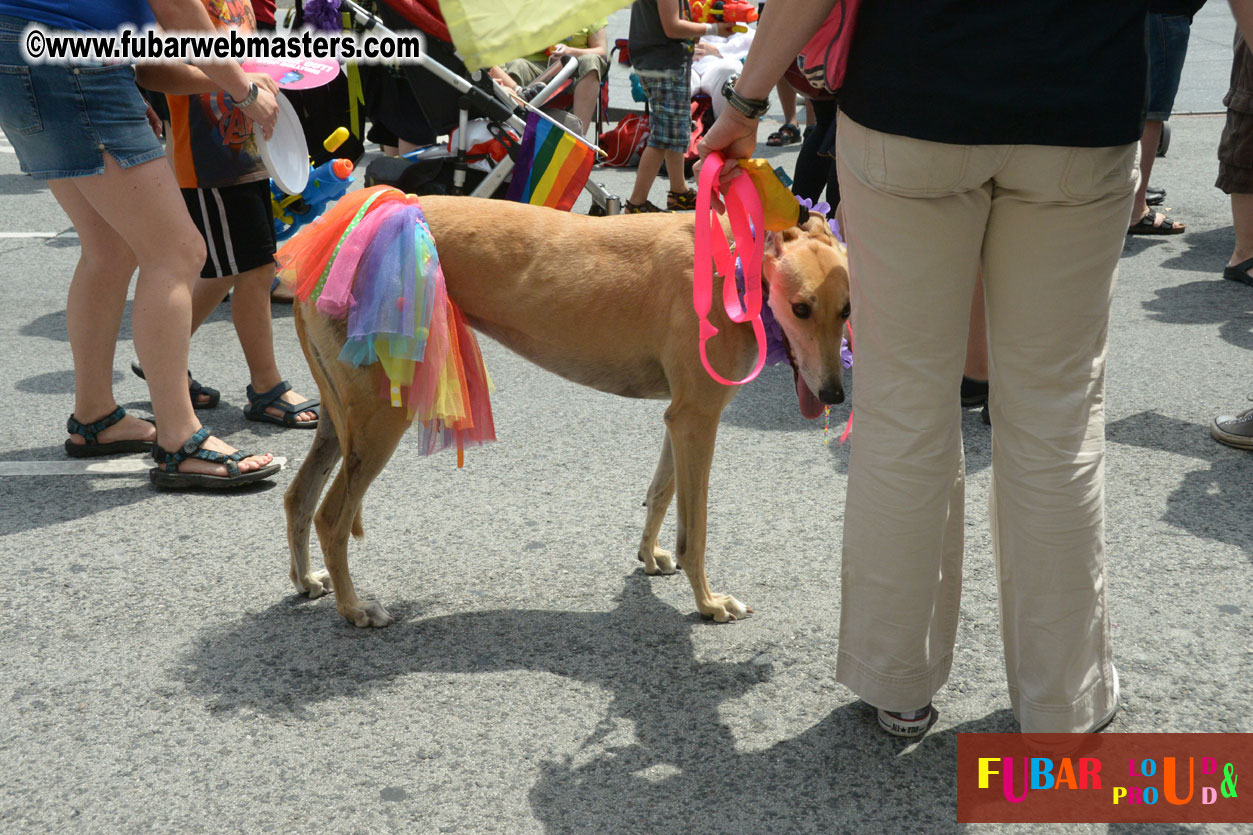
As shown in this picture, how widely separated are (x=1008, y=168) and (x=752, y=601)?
5.16ft

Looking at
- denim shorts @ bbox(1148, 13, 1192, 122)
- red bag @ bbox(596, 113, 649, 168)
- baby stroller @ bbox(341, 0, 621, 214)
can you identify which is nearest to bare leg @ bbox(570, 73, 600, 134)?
red bag @ bbox(596, 113, 649, 168)

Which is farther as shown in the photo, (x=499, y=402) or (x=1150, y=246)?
(x=1150, y=246)

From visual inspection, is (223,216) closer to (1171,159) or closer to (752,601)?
(752,601)

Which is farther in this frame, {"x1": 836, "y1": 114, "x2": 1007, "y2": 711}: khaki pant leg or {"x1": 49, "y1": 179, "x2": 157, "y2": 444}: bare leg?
{"x1": 49, "y1": 179, "x2": 157, "y2": 444}: bare leg

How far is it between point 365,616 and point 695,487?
1026 millimetres

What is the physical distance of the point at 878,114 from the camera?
2055 mm

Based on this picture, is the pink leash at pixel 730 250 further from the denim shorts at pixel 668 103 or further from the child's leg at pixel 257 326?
the denim shorts at pixel 668 103

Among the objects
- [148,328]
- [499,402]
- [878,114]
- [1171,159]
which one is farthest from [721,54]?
[878,114]

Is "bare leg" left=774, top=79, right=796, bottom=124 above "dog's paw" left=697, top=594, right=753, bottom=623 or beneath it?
above

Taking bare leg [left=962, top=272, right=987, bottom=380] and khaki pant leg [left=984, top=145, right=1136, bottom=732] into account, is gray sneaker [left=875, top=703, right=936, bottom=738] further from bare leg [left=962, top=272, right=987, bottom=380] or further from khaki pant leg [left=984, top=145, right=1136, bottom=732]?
bare leg [left=962, top=272, right=987, bottom=380]

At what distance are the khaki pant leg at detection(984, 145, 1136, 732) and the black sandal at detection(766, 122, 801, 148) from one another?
8.61m

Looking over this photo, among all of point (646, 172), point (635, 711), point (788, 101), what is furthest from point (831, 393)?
point (788, 101)

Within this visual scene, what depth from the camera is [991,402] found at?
228 cm

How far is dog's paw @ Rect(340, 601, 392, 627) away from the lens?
3047mm
